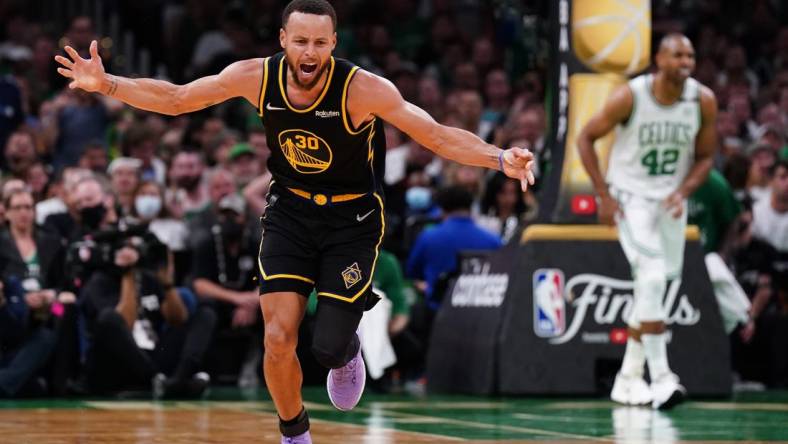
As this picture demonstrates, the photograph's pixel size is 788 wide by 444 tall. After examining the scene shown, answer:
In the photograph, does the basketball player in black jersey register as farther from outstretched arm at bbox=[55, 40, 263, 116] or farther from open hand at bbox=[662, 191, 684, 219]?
open hand at bbox=[662, 191, 684, 219]

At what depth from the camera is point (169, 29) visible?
21203mm

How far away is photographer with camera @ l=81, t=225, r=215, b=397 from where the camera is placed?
522 inches

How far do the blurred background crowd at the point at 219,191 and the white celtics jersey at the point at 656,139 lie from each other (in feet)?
4.87

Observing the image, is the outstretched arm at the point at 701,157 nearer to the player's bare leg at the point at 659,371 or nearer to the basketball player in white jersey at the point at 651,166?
the basketball player in white jersey at the point at 651,166

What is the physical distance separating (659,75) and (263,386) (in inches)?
189

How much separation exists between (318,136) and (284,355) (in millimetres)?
1074

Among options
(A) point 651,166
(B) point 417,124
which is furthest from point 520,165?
(A) point 651,166

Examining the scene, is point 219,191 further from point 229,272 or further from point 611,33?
point 611,33

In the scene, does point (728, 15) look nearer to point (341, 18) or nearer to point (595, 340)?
point (341, 18)

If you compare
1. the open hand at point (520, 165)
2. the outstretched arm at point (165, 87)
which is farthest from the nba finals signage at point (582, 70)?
the open hand at point (520, 165)

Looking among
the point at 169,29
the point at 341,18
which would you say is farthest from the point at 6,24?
the point at 341,18

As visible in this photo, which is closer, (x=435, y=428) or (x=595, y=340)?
(x=435, y=428)

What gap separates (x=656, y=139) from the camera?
12.4 m

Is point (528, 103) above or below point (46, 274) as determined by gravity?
above
